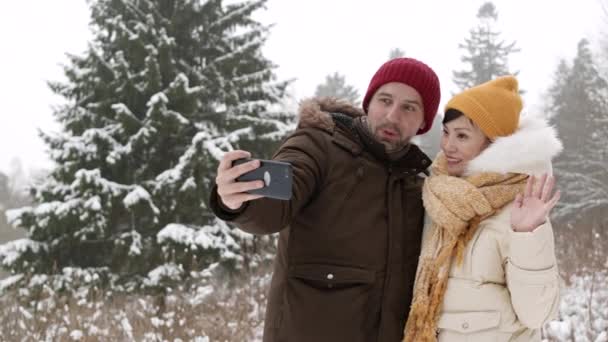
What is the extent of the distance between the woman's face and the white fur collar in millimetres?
143

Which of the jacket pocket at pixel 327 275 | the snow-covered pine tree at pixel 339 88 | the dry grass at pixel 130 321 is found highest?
the snow-covered pine tree at pixel 339 88

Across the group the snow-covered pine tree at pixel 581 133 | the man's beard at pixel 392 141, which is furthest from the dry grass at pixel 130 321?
the snow-covered pine tree at pixel 581 133

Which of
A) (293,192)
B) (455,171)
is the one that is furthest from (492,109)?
(293,192)

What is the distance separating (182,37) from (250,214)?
9.20 metres

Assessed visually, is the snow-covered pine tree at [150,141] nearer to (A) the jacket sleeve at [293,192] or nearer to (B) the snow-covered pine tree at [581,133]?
(A) the jacket sleeve at [293,192]

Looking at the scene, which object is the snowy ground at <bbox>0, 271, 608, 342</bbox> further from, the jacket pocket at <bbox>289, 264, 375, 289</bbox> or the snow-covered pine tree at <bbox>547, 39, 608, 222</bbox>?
the snow-covered pine tree at <bbox>547, 39, 608, 222</bbox>

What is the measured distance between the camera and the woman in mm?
1811

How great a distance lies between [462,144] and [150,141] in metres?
7.69

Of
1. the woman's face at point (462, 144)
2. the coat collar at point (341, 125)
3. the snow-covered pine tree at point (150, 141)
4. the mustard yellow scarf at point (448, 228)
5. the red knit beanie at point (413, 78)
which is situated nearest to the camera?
the mustard yellow scarf at point (448, 228)

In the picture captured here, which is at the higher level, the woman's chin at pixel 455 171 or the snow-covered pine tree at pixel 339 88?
the snow-covered pine tree at pixel 339 88

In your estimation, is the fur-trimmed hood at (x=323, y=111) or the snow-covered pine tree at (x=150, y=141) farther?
the snow-covered pine tree at (x=150, y=141)

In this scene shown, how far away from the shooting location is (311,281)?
1926 mm

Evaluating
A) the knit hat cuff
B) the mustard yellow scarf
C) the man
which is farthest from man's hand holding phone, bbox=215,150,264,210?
the knit hat cuff

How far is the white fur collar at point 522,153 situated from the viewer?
2.03 metres
